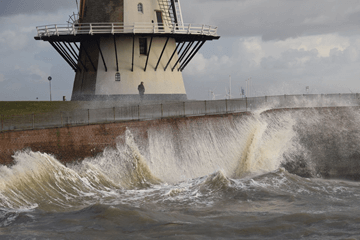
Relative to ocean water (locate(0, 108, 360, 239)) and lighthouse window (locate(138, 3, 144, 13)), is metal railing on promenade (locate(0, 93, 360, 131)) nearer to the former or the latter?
ocean water (locate(0, 108, 360, 239))

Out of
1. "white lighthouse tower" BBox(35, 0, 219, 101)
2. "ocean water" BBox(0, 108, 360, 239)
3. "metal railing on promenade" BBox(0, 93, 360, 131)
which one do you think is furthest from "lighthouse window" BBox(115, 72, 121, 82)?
"ocean water" BBox(0, 108, 360, 239)

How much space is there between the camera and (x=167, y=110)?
23.1 meters

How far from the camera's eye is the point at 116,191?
18.3 meters

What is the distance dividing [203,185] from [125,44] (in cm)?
1517

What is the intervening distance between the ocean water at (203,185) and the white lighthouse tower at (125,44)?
8.27 meters

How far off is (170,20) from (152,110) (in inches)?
457

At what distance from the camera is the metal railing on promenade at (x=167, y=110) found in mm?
19047

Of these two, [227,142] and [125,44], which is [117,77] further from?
[227,142]

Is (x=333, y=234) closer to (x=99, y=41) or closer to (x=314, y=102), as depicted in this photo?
(x=314, y=102)

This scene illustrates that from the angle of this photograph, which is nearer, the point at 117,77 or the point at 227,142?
the point at 227,142

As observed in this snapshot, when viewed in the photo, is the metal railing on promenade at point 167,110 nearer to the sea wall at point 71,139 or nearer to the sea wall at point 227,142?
the sea wall at point 71,139

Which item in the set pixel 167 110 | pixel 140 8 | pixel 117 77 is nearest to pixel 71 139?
pixel 167 110

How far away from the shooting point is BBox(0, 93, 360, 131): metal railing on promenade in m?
19.0

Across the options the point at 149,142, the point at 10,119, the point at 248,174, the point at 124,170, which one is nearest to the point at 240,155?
the point at 248,174
